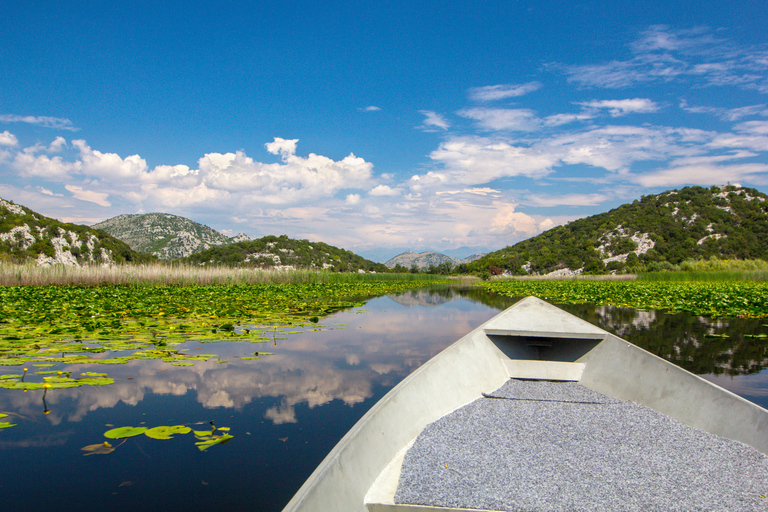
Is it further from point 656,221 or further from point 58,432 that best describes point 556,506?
point 656,221

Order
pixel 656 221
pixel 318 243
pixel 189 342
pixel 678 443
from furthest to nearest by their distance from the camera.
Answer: pixel 318 243 < pixel 656 221 < pixel 189 342 < pixel 678 443

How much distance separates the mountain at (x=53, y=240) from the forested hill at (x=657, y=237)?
53323 mm

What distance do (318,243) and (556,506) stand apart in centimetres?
7573

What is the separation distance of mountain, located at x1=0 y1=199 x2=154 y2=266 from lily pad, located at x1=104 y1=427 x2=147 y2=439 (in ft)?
176

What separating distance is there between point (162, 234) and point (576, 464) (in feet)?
383

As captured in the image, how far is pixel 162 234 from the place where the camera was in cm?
10200

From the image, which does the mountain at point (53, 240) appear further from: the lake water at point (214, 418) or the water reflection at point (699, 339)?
the water reflection at point (699, 339)

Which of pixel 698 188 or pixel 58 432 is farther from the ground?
pixel 698 188

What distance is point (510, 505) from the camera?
164cm


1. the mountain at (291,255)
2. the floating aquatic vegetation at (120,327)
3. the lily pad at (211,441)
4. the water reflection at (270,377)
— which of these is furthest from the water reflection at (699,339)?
the mountain at (291,255)

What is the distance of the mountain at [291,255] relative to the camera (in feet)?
212

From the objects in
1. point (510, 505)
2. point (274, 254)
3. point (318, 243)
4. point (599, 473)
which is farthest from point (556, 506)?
point (318, 243)

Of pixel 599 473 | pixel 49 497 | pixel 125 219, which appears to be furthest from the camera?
pixel 125 219

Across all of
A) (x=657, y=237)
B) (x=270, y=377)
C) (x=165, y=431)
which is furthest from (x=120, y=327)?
(x=657, y=237)
